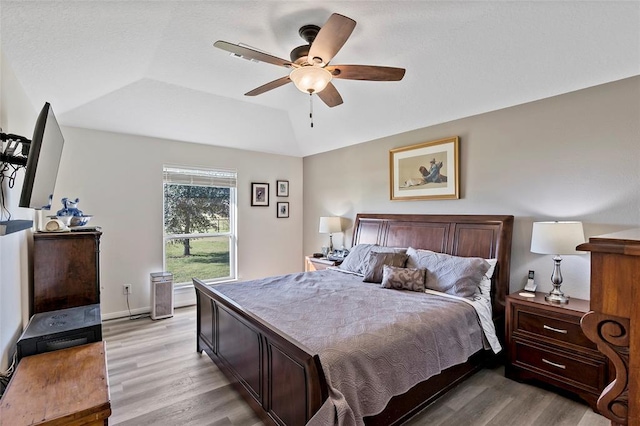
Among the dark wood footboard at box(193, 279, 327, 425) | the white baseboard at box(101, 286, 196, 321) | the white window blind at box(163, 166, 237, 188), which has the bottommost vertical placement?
the white baseboard at box(101, 286, 196, 321)

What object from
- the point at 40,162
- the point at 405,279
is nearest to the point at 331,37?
the point at 40,162

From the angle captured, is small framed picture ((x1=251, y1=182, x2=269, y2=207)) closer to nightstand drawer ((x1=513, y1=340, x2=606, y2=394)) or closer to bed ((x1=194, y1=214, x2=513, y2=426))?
bed ((x1=194, y1=214, x2=513, y2=426))

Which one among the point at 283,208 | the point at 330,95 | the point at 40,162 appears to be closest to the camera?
the point at 40,162

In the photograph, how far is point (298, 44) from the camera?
9.01 feet

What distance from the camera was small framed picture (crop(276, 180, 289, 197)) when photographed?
569cm

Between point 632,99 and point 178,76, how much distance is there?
4.16 m

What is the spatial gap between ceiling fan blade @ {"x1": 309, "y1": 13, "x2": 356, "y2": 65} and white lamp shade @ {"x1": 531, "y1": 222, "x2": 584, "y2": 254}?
7.23 feet

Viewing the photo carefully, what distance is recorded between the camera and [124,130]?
415cm

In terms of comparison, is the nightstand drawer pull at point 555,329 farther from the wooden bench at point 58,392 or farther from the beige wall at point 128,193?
the beige wall at point 128,193

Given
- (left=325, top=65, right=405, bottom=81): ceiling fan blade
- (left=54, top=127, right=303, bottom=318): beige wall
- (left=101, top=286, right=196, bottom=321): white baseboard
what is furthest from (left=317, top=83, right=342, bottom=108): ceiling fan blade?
(left=101, top=286, right=196, bottom=321): white baseboard

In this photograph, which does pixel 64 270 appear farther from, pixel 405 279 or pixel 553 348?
pixel 553 348

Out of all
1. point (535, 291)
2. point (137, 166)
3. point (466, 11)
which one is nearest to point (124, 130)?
point (137, 166)

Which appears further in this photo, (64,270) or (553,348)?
(64,270)

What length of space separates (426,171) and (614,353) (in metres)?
3.48
